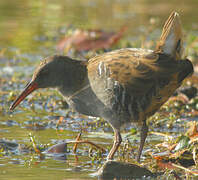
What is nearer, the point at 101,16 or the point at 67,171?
the point at 67,171

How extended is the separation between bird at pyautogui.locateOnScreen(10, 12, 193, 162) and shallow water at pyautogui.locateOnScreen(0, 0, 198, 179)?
54 cm

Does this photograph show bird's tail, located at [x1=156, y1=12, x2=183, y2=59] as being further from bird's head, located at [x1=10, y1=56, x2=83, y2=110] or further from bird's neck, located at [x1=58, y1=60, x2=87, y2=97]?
bird's head, located at [x1=10, y1=56, x2=83, y2=110]

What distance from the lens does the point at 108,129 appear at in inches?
271

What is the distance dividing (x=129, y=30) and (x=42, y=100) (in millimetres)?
4906

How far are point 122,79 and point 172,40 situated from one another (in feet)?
1.94

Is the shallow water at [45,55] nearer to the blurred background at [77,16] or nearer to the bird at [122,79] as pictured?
the blurred background at [77,16]

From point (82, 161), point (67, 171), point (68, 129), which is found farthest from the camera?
point (68, 129)

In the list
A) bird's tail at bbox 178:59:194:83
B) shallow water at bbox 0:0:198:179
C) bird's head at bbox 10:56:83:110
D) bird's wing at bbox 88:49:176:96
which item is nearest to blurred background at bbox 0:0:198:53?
shallow water at bbox 0:0:198:179

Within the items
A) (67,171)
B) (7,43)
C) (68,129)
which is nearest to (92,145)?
(67,171)

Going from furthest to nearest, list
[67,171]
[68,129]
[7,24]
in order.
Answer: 1. [7,24]
2. [68,129]
3. [67,171]

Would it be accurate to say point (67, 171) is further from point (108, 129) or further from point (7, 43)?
point (7, 43)

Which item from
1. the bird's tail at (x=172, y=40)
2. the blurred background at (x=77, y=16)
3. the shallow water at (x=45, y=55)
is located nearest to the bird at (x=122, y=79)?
the bird's tail at (x=172, y=40)

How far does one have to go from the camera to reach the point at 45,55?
1040 centimetres

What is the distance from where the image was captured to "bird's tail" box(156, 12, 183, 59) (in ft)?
18.3
